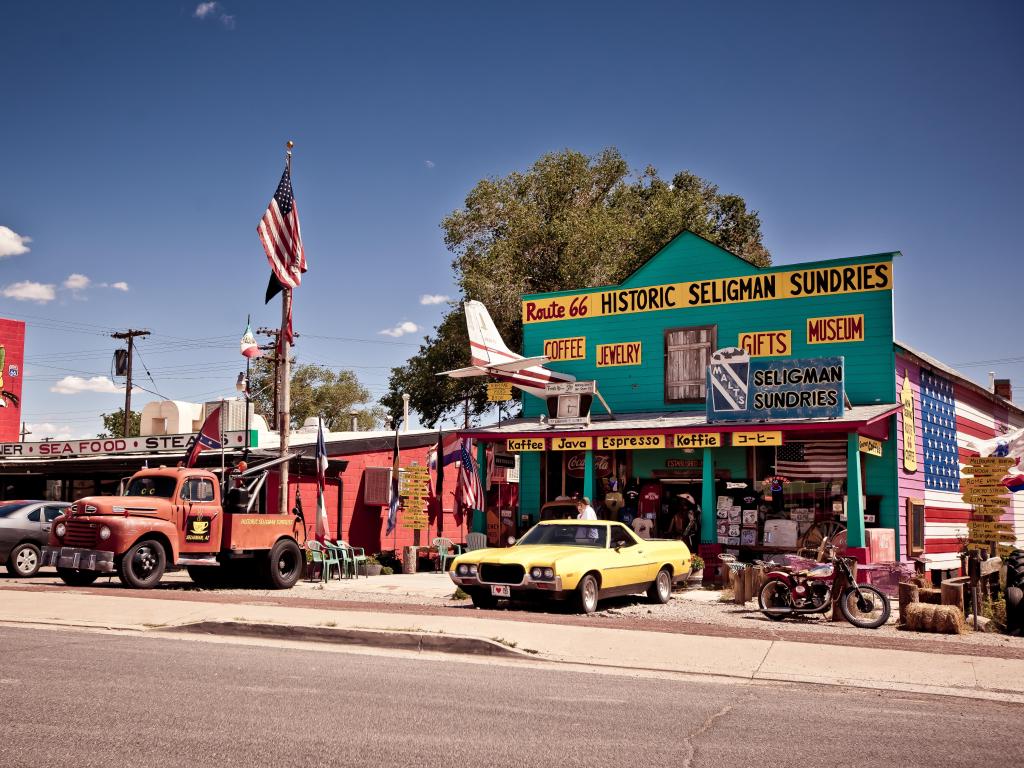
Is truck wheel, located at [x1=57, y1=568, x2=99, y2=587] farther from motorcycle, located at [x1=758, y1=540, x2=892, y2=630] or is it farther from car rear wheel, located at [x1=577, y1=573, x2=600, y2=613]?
motorcycle, located at [x1=758, y1=540, x2=892, y2=630]

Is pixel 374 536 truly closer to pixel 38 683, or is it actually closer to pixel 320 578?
pixel 320 578

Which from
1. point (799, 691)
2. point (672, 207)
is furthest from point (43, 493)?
point (799, 691)

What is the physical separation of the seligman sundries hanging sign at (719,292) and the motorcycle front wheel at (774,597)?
30.7 ft

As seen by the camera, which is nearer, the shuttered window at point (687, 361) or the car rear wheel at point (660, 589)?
the car rear wheel at point (660, 589)

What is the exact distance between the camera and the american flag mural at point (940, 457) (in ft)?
72.6

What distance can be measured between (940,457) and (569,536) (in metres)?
12.8

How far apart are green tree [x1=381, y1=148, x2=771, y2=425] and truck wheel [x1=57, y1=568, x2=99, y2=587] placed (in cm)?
2159

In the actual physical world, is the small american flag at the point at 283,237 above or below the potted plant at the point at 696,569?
above

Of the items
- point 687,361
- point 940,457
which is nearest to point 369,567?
point 687,361

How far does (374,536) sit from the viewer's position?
29.6 m

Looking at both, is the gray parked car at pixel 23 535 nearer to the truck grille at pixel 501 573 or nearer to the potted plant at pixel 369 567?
the potted plant at pixel 369 567

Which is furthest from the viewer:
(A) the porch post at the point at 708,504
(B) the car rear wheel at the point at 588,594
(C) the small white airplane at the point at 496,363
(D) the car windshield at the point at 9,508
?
(C) the small white airplane at the point at 496,363

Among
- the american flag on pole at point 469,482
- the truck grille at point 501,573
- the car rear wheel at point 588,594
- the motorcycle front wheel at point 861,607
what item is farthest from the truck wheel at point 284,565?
the motorcycle front wheel at point 861,607

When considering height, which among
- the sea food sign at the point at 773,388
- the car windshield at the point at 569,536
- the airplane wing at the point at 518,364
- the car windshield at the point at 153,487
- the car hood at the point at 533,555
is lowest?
the car hood at the point at 533,555
